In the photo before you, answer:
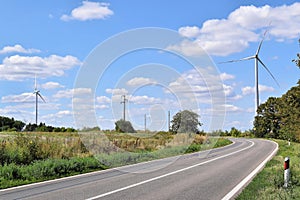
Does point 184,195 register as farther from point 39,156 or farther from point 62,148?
point 62,148

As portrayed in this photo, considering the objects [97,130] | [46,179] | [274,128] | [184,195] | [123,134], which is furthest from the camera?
[274,128]

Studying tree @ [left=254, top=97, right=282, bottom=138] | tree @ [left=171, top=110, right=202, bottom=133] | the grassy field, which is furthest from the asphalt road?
tree @ [left=254, top=97, right=282, bottom=138]

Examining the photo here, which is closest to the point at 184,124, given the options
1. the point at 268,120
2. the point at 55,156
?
the point at 55,156

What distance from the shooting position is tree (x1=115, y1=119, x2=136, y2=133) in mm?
29516

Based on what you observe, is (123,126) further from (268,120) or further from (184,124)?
(268,120)

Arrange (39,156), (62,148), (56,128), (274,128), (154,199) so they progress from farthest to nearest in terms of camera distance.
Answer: (274,128)
(56,128)
(62,148)
(39,156)
(154,199)

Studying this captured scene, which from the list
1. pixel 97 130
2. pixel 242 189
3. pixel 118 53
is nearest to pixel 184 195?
pixel 242 189

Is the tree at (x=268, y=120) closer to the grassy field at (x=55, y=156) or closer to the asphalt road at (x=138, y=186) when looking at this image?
the grassy field at (x=55, y=156)

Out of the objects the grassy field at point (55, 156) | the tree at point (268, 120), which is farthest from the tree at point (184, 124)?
the tree at point (268, 120)

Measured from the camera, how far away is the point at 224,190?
11242 mm

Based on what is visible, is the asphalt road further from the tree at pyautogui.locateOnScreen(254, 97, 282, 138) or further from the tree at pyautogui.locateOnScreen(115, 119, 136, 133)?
the tree at pyautogui.locateOnScreen(254, 97, 282, 138)

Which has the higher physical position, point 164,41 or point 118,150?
point 164,41

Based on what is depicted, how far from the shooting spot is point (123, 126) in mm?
29750

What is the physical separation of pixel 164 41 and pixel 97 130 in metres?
6.83
